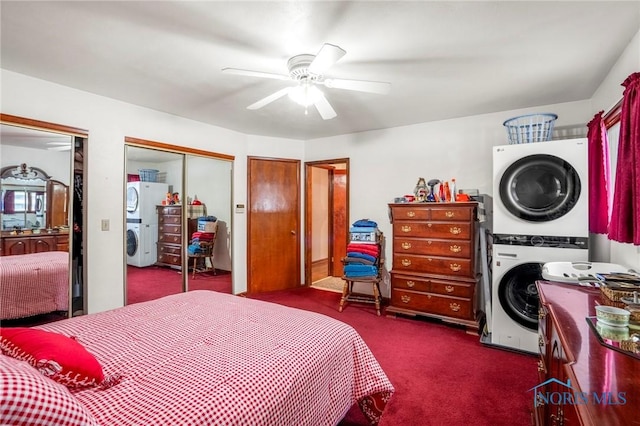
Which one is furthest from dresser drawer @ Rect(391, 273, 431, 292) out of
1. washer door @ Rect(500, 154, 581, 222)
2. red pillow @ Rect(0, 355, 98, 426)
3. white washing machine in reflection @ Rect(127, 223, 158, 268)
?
red pillow @ Rect(0, 355, 98, 426)

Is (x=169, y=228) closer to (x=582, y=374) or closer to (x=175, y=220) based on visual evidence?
(x=175, y=220)

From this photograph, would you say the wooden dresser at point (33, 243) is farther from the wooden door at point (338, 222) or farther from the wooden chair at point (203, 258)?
the wooden door at point (338, 222)

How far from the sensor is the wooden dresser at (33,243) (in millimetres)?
2438

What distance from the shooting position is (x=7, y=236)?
2.44 m

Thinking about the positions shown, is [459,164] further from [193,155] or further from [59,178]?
[59,178]

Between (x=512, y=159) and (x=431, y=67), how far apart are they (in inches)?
45.9

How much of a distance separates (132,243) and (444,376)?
10.7ft

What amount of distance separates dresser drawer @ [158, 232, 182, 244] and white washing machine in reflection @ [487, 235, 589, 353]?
3.48 metres

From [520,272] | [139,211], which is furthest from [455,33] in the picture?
[139,211]

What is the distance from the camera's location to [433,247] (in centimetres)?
339

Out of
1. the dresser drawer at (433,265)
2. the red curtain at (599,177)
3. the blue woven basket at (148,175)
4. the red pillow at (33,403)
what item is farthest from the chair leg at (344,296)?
the red pillow at (33,403)

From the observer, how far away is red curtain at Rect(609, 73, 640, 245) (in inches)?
65.1

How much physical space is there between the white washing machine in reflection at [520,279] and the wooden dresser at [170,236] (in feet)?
11.4

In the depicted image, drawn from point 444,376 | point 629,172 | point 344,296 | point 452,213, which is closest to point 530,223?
point 452,213
